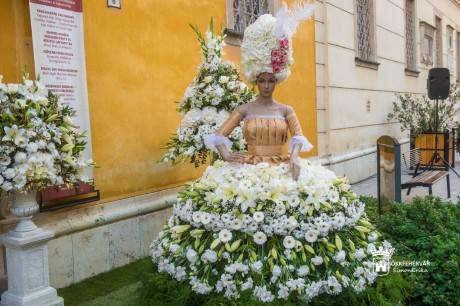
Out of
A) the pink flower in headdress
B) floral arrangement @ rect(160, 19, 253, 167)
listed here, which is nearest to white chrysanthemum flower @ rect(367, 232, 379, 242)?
the pink flower in headdress

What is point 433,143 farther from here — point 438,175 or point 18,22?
point 18,22

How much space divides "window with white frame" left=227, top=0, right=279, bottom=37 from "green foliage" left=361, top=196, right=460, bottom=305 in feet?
10.6

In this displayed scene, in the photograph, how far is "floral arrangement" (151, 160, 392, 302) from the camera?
2703mm

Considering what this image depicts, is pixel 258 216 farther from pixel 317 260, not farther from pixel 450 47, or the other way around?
pixel 450 47

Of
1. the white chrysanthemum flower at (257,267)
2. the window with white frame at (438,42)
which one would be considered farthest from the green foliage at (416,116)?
the white chrysanthemum flower at (257,267)

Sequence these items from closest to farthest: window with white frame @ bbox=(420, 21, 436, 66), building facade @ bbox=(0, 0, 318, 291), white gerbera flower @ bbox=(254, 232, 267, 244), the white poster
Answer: white gerbera flower @ bbox=(254, 232, 267, 244) → the white poster → building facade @ bbox=(0, 0, 318, 291) → window with white frame @ bbox=(420, 21, 436, 66)

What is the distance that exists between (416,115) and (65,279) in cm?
1020

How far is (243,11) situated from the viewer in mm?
6828

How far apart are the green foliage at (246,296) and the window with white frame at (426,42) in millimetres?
13015

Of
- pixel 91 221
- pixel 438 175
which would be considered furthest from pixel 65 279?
pixel 438 175

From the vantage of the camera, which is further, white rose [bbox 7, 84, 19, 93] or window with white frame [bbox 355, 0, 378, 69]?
window with white frame [bbox 355, 0, 378, 69]

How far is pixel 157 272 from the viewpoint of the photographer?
3.15m

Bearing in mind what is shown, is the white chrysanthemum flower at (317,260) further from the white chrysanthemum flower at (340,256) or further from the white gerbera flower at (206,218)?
the white gerbera flower at (206,218)

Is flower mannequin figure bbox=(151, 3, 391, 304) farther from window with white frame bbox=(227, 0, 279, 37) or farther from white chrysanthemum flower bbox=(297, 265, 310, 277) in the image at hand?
window with white frame bbox=(227, 0, 279, 37)
